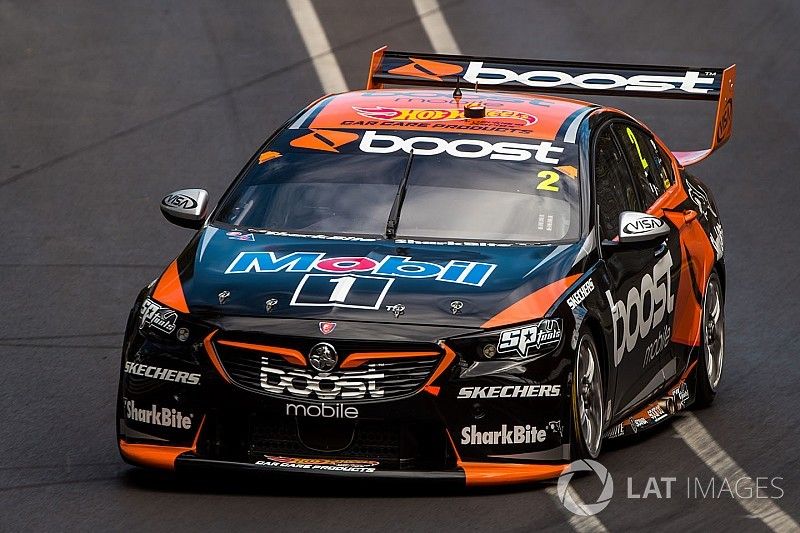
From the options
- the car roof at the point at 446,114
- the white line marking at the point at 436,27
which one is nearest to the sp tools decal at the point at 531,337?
the car roof at the point at 446,114

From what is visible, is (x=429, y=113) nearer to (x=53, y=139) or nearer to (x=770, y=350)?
(x=770, y=350)

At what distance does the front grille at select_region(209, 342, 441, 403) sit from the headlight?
132 millimetres

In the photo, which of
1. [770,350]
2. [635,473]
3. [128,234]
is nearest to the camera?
[635,473]

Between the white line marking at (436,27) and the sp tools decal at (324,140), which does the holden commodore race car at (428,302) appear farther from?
the white line marking at (436,27)

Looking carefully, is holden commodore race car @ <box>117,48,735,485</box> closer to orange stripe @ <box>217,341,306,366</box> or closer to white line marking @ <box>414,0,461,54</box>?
orange stripe @ <box>217,341,306,366</box>

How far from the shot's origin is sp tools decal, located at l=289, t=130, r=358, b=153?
30.3 ft

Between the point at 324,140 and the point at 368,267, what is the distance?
57.3 inches

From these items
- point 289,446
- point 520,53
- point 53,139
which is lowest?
point 520,53

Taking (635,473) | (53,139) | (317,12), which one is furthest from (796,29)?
(635,473)

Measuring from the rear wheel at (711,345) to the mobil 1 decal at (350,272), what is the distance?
7.26 ft

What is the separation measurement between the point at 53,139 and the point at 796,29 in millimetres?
8226

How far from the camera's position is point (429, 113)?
9570 millimetres
